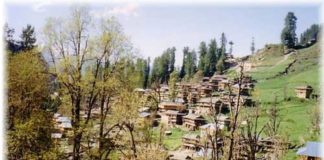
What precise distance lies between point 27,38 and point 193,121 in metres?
13.5

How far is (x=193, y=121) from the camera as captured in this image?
18.7m

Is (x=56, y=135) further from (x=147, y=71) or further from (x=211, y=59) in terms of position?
(x=211, y=59)

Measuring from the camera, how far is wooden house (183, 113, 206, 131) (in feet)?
61.1

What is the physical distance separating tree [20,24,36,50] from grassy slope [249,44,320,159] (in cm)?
551

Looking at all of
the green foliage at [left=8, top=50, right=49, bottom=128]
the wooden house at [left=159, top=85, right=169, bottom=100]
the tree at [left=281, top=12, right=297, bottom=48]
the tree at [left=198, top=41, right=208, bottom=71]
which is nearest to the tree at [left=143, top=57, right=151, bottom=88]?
the wooden house at [left=159, top=85, right=169, bottom=100]

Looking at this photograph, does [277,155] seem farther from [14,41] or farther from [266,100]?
[266,100]

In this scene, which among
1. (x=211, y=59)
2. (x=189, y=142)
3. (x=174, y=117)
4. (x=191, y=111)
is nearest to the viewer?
(x=189, y=142)

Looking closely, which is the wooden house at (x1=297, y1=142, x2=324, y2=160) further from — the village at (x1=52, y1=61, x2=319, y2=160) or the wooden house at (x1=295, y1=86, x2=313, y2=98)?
the wooden house at (x1=295, y1=86, x2=313, y2=98)

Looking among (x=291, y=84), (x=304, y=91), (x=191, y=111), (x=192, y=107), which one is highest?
(x=291, y=84)

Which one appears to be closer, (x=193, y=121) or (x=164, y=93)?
(x=193, y=121)

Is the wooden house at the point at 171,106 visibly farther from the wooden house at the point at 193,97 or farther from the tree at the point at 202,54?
the tree at the point at 202,54

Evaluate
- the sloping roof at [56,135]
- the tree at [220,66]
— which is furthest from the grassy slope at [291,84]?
the sloping roof at [56,135]

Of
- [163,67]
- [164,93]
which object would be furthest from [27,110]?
[163,67]

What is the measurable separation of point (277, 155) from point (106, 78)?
188 inches
